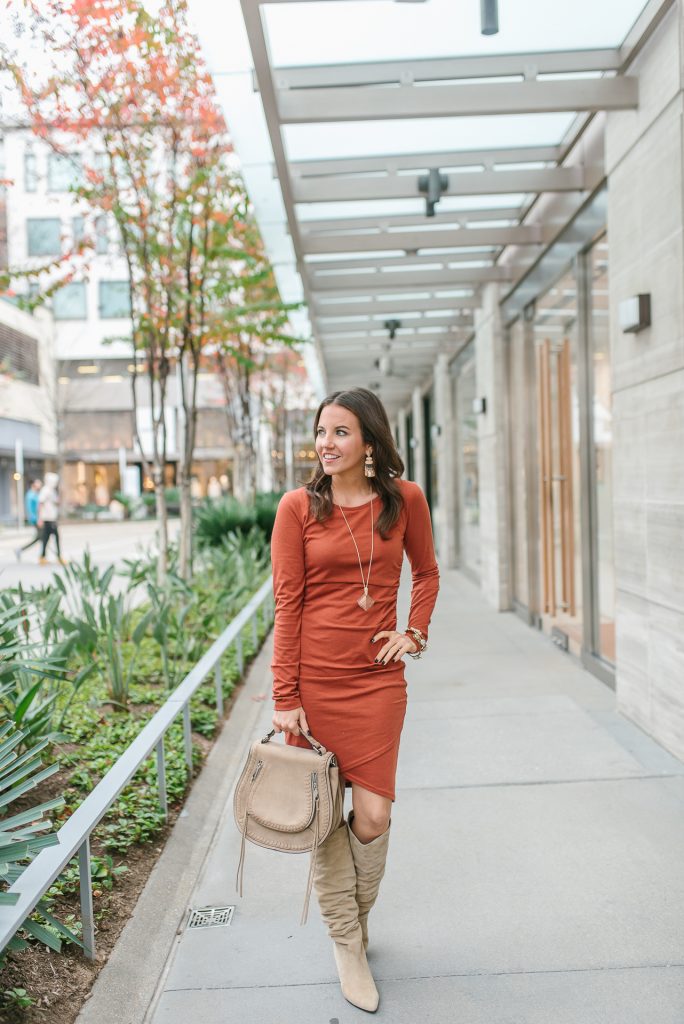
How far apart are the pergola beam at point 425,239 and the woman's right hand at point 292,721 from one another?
5.42m

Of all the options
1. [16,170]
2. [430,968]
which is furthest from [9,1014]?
[16,170]

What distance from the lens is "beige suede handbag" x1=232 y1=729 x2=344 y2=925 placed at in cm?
220

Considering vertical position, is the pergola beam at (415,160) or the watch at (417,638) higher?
the pergola beam at (415,160)

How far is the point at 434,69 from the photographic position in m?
A: 4.59

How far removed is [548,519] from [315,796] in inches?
218

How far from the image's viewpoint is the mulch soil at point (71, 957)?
2209 mm

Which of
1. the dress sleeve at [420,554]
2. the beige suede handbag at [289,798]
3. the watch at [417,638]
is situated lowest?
the beige suede handbag at [289,798]

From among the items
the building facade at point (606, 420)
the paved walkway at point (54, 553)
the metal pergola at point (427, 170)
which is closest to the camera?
the building facade at point (606, 420)

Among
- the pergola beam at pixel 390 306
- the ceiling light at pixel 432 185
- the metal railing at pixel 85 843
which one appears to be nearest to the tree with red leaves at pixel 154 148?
the pergola beam at pixel 390 306

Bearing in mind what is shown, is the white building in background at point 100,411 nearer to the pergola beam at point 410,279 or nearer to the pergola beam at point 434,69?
the pergola beam at point 410,279

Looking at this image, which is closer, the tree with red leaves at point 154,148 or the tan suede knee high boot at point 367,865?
the tan suede knee high boot at point 367,865

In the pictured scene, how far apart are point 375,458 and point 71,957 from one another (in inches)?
65.7

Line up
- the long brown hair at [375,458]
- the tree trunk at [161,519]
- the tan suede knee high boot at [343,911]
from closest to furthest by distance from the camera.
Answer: the tan suede knee high boot at [343,911] < the long brown hair at [375,458] < the tree trunk at [161,519]

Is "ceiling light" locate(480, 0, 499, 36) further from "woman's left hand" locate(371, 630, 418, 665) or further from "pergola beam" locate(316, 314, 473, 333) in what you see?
"pergola beam" locate(316, 314, 473, 333)
